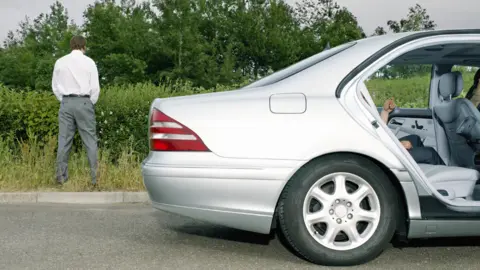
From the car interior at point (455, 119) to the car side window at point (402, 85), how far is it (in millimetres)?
93

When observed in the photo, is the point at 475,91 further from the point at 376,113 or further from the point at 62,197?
the point at 62,197

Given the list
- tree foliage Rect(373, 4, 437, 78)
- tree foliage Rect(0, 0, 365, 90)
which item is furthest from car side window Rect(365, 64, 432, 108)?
tree foliage Rect(0, 0, 365, 90)

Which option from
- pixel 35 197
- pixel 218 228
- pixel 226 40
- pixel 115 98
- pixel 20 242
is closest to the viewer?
pixel 20 242

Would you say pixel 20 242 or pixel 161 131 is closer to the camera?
pixel 161 131

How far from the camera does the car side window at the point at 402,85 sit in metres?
5.63

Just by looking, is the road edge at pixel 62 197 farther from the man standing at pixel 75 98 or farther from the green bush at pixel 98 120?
the green bush at pixel 98 120

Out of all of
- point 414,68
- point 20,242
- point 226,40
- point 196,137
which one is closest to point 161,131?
point 196,137

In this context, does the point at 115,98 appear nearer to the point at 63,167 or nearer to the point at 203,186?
the point at 63,167

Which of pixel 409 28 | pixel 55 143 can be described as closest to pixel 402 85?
pixel 55 143

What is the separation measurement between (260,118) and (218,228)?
71.3 inches

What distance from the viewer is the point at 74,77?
8273 millimetres

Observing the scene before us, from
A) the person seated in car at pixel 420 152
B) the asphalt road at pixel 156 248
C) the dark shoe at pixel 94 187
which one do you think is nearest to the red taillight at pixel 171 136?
the asphalt road at pixel 156 248

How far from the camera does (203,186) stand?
466 centimetres

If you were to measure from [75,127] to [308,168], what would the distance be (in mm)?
4575
